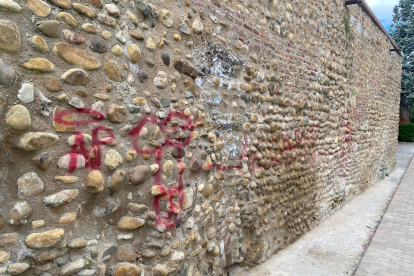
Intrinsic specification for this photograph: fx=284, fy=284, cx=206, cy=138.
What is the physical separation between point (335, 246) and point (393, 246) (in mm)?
Answer: 772

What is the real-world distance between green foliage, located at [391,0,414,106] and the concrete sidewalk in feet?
41.6

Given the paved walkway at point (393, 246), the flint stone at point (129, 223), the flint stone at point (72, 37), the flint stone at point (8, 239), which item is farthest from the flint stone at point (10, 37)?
the paved walkway at point (393, 246)

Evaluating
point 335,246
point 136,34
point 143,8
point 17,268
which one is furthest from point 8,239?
point 335,246

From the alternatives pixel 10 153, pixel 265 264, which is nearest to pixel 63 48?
pixel 10 153

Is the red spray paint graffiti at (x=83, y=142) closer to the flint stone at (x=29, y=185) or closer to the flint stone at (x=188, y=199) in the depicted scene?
the flint stone at (x=29, y=185)

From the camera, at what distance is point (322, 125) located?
4562mm

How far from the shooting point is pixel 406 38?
15.7 meters

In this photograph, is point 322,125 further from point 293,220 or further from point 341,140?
point 293,220

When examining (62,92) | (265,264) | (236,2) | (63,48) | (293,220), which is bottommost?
(265,264)

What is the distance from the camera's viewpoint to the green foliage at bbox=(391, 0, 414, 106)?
1560cm

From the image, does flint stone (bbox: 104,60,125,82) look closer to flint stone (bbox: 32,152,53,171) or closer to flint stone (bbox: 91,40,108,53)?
flint stone (bbox: 91,40,108,53)

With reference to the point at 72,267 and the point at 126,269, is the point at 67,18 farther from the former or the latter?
the point at 126,269

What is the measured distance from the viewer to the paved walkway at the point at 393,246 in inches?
126

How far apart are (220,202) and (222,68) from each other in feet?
4.18
